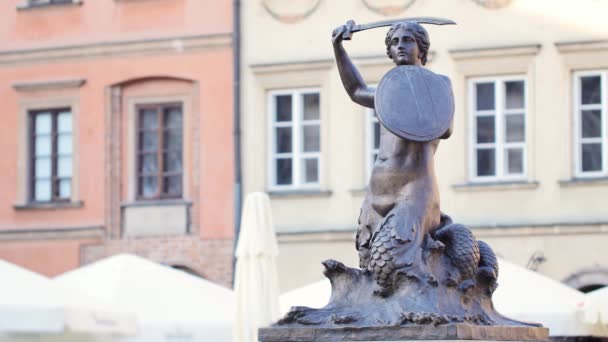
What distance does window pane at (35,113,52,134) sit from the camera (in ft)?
92.0

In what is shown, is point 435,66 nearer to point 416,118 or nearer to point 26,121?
point 26,121

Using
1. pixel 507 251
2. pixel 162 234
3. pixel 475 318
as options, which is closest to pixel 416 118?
pixel 475 318

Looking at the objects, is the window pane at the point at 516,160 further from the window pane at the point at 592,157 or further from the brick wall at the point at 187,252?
the brick wall at the point at 187,252

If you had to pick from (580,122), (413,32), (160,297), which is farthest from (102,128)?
(413,32)

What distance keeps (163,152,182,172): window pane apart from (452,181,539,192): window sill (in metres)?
4.11

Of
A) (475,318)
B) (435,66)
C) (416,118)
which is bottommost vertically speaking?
(475,318)

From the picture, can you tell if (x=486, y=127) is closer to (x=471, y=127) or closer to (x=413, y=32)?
(x=471, y=127)

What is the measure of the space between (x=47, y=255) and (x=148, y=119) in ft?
7.78

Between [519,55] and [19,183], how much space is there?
7.53 metres

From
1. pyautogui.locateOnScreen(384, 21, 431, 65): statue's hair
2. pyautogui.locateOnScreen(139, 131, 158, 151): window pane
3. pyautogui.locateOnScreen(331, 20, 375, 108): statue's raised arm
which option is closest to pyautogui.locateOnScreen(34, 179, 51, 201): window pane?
pyautogui.locateOnScreen(139, 131, 158, 151): window pane

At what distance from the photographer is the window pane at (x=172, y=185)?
89.2 ft

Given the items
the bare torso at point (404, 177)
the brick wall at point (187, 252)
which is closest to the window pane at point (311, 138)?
the brick wall at point (187, 252)

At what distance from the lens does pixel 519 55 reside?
25047 mm

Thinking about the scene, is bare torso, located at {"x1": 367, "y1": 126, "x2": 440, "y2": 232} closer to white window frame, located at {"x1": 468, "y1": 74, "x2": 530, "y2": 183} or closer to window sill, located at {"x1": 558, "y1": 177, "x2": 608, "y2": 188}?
window sill, located at {"x1": 558, "y1": 177, "x2": 608, "y2": 188}
